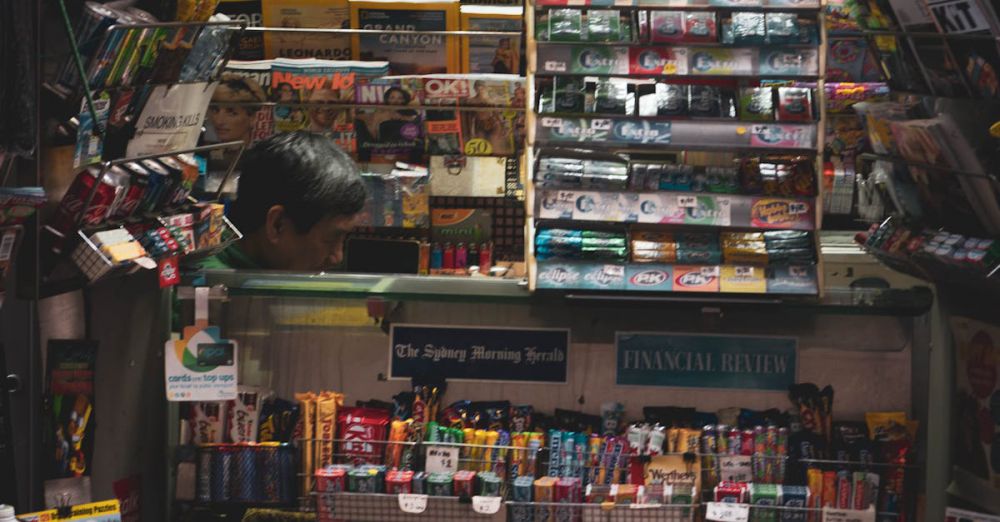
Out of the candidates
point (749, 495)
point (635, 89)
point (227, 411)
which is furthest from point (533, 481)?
point (635, 89)

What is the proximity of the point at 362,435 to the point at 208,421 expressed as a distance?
0.40 meters

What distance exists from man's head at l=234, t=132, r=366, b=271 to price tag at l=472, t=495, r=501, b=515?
98 cm

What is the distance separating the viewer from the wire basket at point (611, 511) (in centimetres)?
300

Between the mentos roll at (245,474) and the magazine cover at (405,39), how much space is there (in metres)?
2.20

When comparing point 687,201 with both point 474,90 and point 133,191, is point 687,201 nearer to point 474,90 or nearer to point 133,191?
point 133,191

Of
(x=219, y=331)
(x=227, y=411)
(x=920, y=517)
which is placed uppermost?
(x=219, y=331)

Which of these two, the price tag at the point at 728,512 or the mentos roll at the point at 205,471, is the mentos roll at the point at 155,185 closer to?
the mentos roll at the point at 205,471

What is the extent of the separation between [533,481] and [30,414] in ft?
3.78

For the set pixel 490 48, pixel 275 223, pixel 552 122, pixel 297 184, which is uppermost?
pixel 490 48

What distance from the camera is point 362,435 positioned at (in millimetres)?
3182

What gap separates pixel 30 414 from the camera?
2.83 metres

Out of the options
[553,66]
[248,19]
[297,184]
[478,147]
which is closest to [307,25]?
[248,19]

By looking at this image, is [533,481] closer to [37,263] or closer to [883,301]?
[883,301]

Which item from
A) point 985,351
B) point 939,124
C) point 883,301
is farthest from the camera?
point 883,301
